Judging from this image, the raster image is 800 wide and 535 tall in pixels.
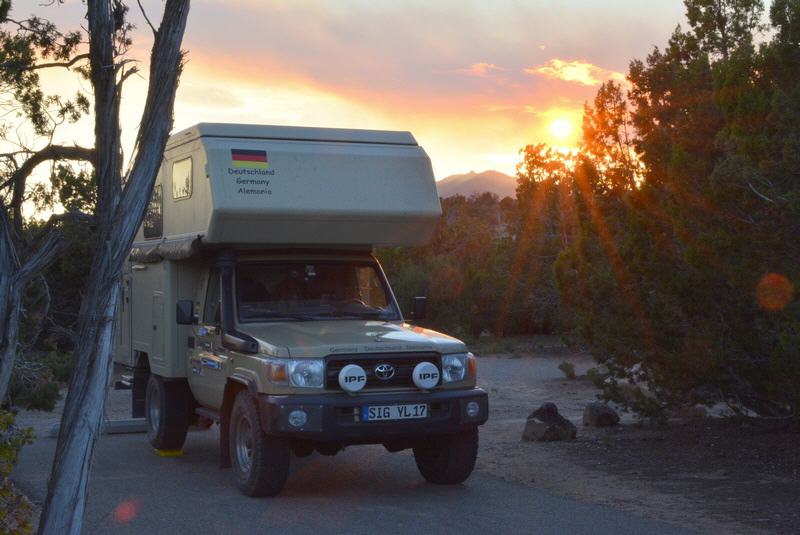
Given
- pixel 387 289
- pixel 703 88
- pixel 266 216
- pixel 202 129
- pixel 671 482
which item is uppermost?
pixel 703 88

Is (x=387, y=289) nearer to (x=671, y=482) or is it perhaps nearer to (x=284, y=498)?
(x=284, y=498)

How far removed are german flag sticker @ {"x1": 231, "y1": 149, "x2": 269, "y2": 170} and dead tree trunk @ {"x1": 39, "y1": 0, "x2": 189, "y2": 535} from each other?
427 cm

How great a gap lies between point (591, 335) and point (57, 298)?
14642 mm

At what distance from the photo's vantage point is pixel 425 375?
30.7 feet

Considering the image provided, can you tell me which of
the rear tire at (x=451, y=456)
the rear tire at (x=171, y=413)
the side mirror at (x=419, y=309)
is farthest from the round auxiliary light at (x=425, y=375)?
the rear tire at (x=171, y=413)

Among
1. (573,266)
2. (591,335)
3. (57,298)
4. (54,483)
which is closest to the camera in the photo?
(54,483)

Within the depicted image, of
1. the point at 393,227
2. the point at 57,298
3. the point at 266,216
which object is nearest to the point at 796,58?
the point at 393,227

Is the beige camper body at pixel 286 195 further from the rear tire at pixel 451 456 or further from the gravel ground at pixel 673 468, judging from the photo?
the gravel ground at pixel 673 468

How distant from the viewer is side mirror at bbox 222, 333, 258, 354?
950 centimetres

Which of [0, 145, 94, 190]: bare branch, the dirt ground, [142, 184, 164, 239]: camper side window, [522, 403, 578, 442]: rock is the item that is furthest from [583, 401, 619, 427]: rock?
[0, 145, 94, 190]: bare branch

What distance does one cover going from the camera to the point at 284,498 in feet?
30.8

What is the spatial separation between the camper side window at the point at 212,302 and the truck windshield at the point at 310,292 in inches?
15.2

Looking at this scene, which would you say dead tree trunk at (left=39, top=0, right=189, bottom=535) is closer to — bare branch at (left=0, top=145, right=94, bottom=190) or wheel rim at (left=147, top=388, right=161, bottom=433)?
bare branch at (left=0, top=145, right=94, bottom=190)

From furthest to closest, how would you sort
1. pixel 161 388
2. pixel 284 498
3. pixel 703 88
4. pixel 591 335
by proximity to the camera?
pixel 591 335, pixel 703 88, pixel 161 388, pixel 284 498
